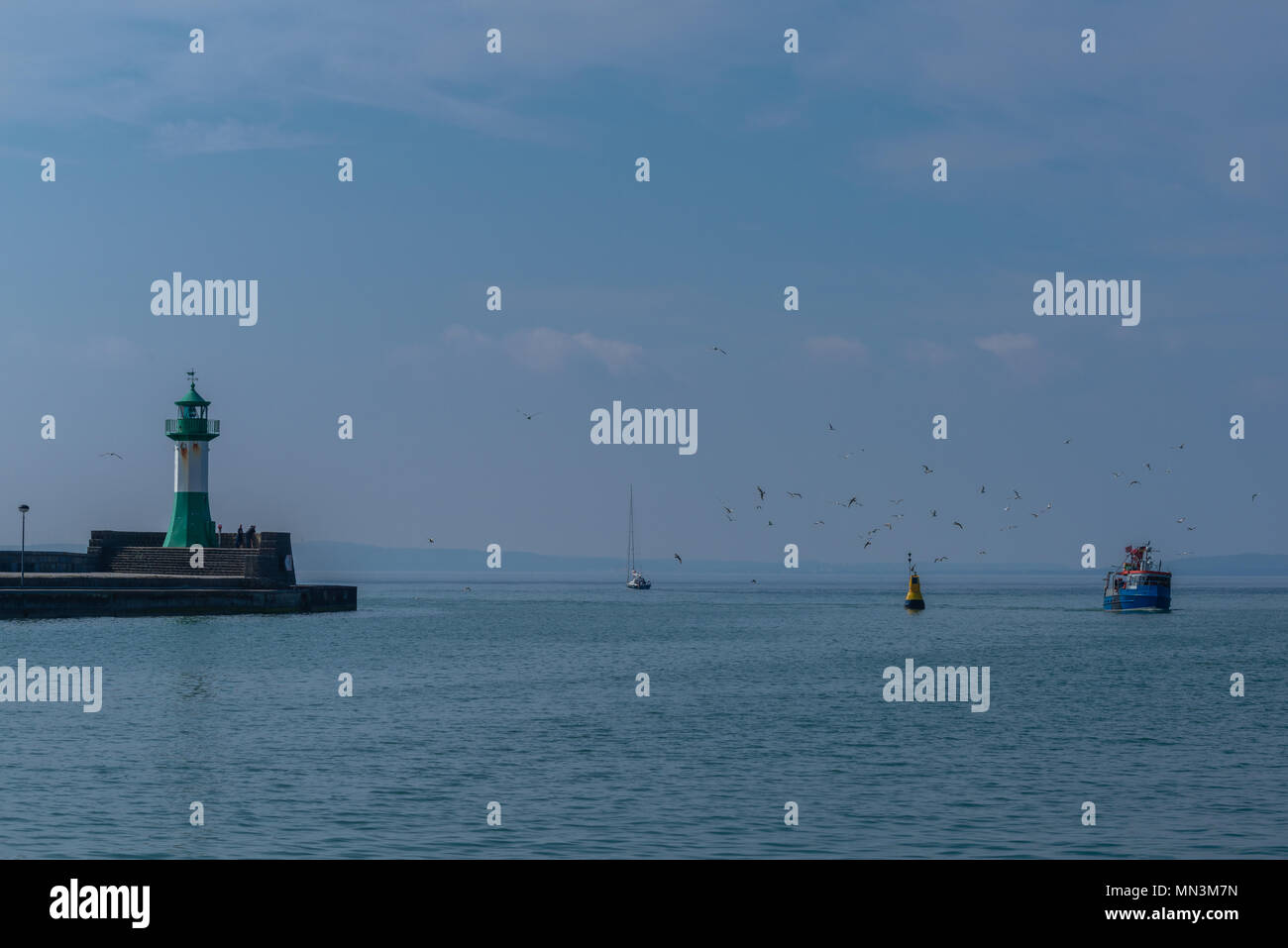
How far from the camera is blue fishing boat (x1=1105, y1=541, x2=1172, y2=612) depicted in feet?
368

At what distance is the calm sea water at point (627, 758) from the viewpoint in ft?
72.3

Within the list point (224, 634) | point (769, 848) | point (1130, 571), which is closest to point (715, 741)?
point (769, 848)

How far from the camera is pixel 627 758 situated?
3053 centimetres

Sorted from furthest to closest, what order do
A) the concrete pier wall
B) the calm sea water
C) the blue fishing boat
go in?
the blue fishing boat < the concrete pier wall < the calm sea water

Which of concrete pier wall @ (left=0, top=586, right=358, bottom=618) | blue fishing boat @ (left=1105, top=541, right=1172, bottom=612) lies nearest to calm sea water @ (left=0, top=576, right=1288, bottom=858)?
concrete pier wall @ (left=0, top=586, right=358, bottom=618)

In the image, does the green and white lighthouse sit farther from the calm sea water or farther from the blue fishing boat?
the blue fishing boat

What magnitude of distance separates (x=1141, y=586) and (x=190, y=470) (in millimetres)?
77046

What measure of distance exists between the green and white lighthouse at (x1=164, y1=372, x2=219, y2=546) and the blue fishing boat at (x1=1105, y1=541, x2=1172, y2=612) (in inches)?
2970

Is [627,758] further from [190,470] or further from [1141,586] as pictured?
[1141,586]

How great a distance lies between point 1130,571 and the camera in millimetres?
114188

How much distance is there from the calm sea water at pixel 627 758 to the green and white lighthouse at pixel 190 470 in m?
26.9

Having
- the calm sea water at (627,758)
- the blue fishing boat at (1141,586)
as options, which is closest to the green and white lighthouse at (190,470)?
the calm sea water at (627,758)

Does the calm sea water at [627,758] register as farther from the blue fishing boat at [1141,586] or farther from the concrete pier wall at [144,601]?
the blue fishing boat at [1141,586]

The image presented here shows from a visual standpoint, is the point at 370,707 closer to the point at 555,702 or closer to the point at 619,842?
the point at 555,702
